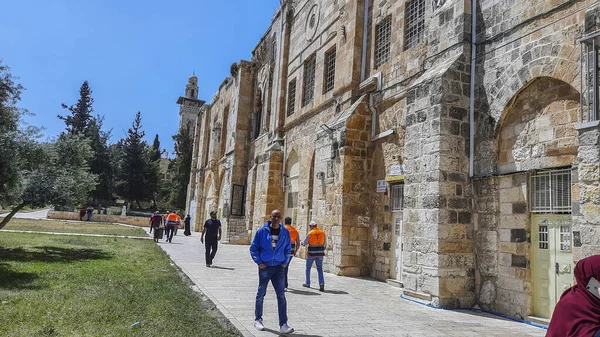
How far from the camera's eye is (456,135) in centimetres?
840

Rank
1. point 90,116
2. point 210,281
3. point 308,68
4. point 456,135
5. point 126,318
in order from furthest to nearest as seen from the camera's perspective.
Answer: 1. point 90,116
2. point 308,68
3. point 210,281
4. point 456,135
5. point 126,318

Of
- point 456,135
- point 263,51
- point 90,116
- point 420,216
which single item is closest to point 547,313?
point 420,216

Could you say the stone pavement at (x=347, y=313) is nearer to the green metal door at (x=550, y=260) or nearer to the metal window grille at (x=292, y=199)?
the green metal door at (x=550, y=260)

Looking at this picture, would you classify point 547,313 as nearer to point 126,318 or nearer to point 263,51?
point 126,318

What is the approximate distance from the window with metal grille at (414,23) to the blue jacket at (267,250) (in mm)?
7098

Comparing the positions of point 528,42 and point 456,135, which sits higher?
point 528,42

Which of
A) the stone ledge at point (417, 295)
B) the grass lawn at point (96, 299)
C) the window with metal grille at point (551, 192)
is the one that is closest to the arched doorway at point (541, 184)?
the window with metal grille at point (551, 192)

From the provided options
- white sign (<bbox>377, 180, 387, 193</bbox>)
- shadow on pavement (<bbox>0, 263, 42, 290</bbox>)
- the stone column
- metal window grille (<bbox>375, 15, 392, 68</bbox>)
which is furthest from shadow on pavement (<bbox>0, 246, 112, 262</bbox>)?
the stone column

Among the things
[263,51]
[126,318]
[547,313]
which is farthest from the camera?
[263,51]

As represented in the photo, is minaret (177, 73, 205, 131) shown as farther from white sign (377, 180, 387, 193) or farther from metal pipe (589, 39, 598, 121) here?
metal pipe (589, 39, 598, 121)

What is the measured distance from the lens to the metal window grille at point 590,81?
19.8 ft

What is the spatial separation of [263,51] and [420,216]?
17.4m

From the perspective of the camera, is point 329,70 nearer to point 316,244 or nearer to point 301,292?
point 316,244

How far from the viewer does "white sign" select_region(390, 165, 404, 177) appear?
35.5 ft
